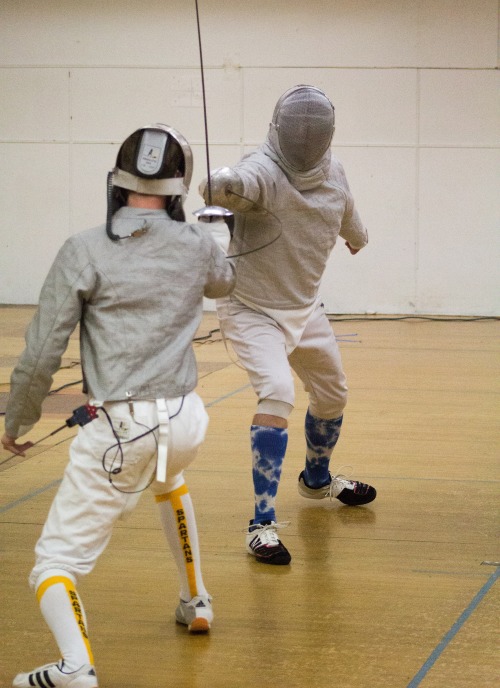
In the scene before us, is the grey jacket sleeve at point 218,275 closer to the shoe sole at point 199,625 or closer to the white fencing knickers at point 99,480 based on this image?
the white fencing knickers at point 99,480

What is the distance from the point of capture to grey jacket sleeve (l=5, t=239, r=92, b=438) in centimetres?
207

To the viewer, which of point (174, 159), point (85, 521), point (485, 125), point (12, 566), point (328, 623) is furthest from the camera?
point (485, 125)

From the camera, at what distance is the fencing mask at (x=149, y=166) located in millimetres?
2191

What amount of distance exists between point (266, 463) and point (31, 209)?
806 cm

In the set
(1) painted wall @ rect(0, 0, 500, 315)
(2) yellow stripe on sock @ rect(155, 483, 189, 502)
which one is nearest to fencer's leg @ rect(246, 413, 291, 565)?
(2) yellow stripe on sock @ rect(155, 483, 189, 502)

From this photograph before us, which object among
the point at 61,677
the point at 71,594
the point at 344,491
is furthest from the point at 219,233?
the point at 344,491

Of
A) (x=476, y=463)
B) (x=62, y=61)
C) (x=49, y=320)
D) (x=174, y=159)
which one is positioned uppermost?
(x=62, y=61)

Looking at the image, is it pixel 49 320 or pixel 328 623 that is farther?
pixel 328 623

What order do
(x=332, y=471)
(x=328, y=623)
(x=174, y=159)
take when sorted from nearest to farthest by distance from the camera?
(x=174, y=159) < (x=328, y=623) < (x=332, y=471)

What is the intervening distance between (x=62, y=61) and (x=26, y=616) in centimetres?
866

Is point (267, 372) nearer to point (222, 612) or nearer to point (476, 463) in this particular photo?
point (222, 612)

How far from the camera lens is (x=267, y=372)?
120 inches

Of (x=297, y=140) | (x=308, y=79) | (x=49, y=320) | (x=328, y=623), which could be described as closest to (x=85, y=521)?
(x=49, y=320)

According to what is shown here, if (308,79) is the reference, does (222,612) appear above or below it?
below
